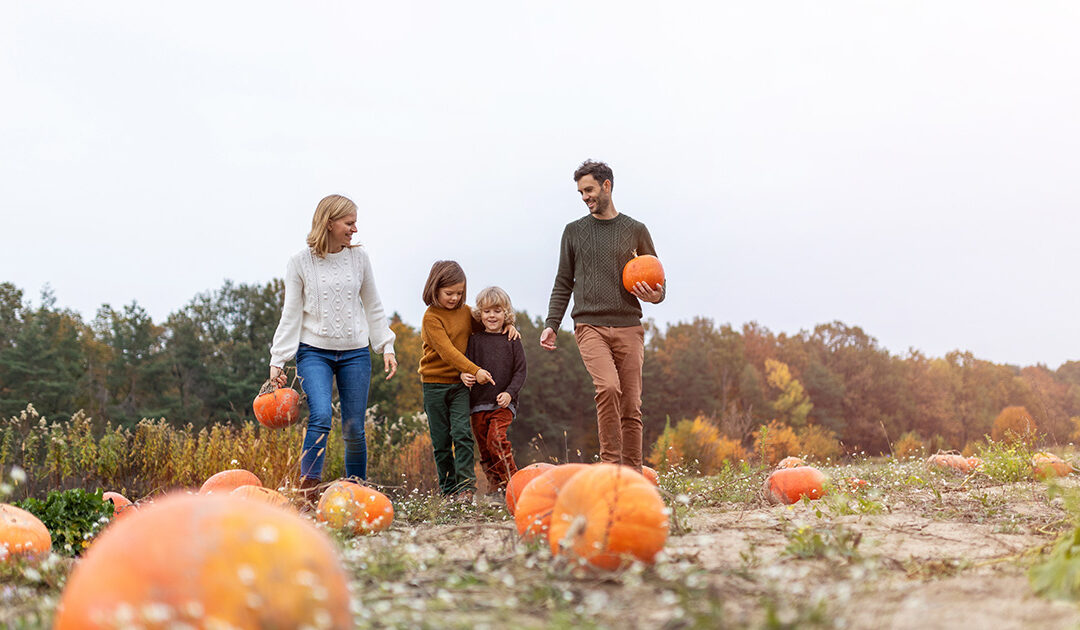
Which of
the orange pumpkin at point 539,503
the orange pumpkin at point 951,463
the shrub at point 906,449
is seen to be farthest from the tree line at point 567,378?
the orange pumpkin at point 539,503

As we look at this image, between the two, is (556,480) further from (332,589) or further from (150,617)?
(150,617)

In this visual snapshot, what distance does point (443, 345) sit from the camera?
5844 mm

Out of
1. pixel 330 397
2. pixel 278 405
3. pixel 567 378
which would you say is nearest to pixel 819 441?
pixel 567 378

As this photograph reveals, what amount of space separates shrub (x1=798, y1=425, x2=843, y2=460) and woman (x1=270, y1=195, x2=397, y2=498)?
80.2 ft

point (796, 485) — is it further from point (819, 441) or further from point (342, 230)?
point (819, 441)

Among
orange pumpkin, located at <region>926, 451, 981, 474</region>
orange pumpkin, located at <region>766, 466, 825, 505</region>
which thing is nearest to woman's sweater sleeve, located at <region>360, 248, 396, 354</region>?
orange pumpkin, located at <region>766, 466, 825, 505</region>

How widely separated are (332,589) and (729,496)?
15.1 feet

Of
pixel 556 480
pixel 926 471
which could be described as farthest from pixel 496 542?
pixel 926 471

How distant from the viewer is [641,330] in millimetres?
5797

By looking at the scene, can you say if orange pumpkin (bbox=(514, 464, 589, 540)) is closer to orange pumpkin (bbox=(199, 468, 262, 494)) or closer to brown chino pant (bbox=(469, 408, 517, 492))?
brown chino pant (bbox=(469, 408, 517, 492))

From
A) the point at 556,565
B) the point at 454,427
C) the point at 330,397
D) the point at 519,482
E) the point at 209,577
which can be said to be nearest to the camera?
the point at 209,577

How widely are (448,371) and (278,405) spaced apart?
4.34 feet

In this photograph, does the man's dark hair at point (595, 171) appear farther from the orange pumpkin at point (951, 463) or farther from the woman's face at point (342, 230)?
the orange pumpkin at point (951, 463)

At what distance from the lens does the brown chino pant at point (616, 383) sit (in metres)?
5.45
